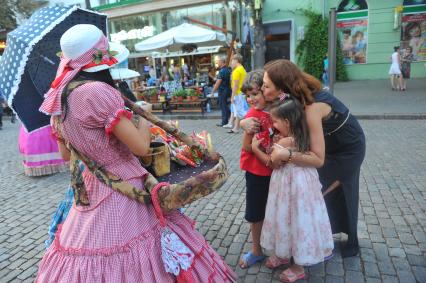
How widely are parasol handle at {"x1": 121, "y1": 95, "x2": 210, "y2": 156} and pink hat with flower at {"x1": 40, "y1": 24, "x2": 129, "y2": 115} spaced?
0.26 metres

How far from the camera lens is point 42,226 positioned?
4074 mm

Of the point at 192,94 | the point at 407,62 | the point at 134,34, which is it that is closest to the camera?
the point at 192,94

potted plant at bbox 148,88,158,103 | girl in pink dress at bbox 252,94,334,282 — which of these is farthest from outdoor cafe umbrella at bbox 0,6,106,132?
potted plant at bbox 148,88,158,103

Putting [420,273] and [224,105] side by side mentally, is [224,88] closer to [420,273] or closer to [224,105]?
[224,105]

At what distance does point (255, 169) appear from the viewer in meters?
2.59

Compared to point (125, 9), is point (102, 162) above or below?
below

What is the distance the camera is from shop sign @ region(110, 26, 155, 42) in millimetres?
19562

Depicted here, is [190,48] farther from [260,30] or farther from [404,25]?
[404,25]

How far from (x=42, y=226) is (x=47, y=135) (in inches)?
91.5

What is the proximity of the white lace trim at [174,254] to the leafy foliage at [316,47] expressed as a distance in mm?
16285

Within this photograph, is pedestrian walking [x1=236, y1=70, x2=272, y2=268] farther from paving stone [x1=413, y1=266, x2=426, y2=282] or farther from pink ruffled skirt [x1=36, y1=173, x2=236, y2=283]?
paving stone [x1=413, y1=266, x2=426, y2=282]

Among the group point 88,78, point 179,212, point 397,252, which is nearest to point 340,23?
point 397,252

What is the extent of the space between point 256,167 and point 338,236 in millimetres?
1255

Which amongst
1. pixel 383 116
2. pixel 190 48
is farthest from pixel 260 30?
pixel 383 116
